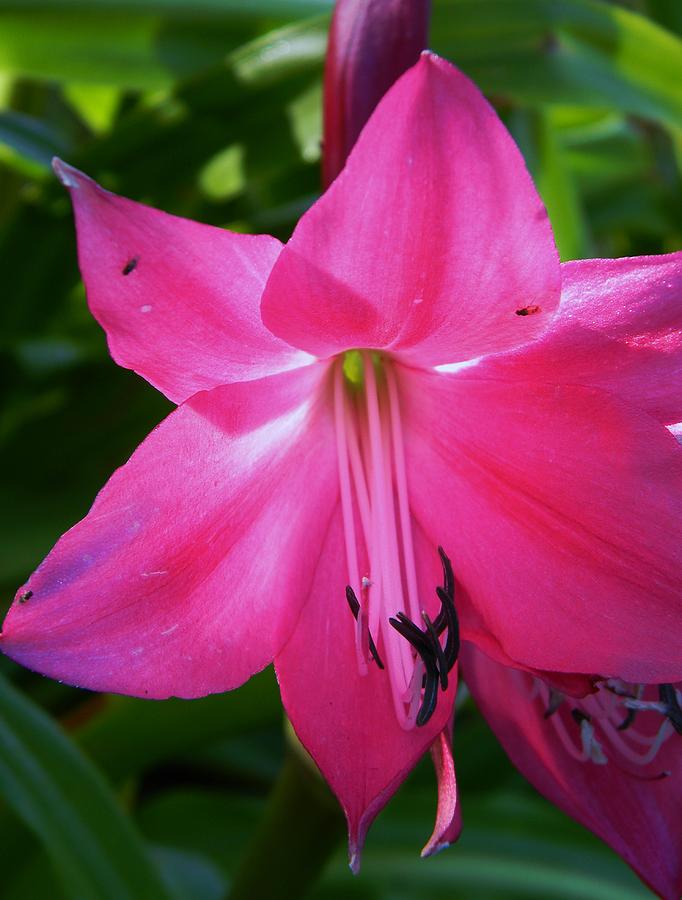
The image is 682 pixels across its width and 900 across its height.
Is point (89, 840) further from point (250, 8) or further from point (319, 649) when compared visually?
point (250, 8)

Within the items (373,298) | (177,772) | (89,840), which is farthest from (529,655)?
(177,772)

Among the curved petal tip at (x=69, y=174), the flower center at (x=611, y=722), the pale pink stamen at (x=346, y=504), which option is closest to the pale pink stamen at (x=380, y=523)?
the pale pink stamen at (x=346, y=504)

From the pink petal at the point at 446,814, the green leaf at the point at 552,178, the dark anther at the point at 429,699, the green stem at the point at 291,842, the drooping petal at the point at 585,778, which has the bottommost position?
the green stem at the point at 291,842

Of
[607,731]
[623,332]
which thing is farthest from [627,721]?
[623,332]

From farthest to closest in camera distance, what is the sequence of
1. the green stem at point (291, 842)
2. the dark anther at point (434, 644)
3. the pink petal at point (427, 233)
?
1. the green stem at point (291, 842)
2. the dark anther at point (434, 644)
3. the pink petal at point (427, 233)

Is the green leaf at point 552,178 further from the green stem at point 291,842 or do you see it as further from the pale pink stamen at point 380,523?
the green stem at point 291,842

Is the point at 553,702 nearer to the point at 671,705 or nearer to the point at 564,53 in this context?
the point at 671,705

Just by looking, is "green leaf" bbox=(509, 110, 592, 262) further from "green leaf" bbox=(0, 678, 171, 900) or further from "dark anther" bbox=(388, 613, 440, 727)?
"green leaf" bbox=(0, 678, 171, 900)
